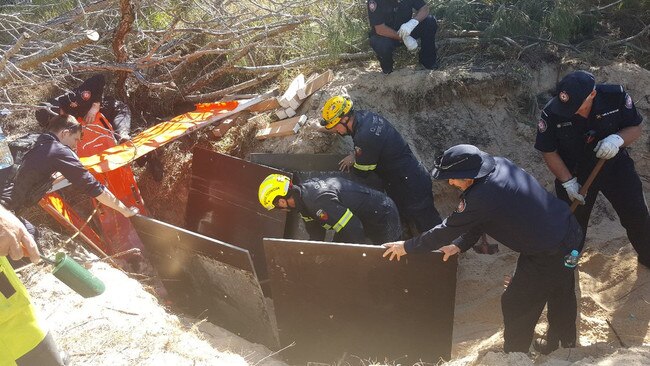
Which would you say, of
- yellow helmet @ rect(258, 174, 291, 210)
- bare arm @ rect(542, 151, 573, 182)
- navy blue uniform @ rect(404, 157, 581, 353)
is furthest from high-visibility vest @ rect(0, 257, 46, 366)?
bare arm @ rect(542, 151, 573, 182)

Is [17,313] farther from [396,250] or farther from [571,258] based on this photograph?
[571,258]

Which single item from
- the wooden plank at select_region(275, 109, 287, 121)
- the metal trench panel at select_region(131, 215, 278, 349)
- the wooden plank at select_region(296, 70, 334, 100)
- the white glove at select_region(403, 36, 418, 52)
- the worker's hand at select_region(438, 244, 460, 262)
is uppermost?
the white glove at select_region(403, 36, 418, 52)

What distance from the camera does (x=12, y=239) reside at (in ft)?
7.79

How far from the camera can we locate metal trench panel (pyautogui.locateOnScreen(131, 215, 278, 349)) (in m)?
4.57

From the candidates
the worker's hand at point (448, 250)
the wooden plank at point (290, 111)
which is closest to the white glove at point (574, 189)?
the worker's hand at point (448, 250)

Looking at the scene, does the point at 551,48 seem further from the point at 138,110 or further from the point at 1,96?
the point at 1,96

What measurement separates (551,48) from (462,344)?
11.7 ft

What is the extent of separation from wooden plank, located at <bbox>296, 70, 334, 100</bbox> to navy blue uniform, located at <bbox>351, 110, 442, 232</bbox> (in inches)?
45.9

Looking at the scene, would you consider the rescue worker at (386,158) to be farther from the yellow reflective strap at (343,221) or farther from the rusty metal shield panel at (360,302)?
the rusty metal shield panel at (360,302)

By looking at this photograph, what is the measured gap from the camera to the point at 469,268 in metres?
5.43

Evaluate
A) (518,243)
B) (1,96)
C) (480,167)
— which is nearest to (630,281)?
(518,243)

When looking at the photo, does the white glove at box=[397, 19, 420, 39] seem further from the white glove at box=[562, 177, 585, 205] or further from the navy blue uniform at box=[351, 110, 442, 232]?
the white glove at box=[562, 177, 585, 205]

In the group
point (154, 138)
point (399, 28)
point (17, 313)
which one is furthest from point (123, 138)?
point (17, 313)

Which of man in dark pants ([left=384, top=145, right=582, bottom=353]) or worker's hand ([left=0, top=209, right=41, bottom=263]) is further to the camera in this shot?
man in dark pants ([left=384, top=145, right=582, bottom=353])
